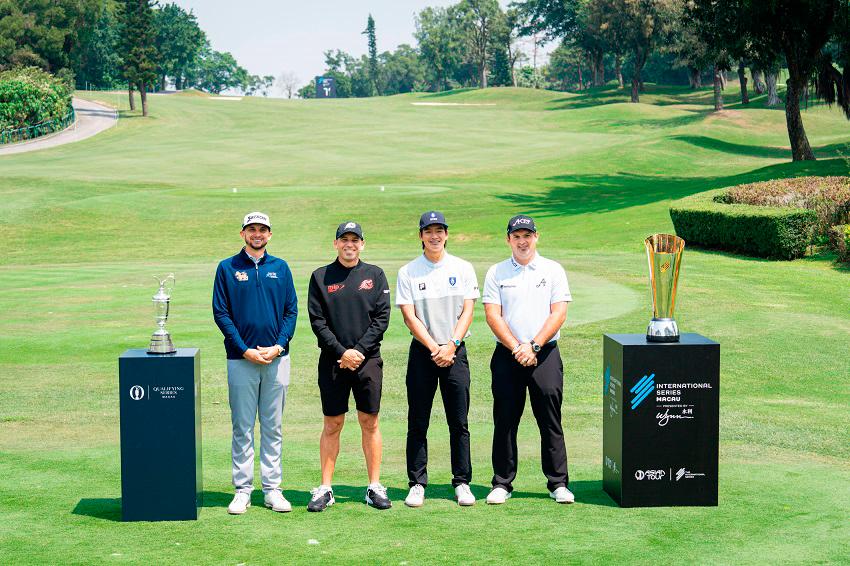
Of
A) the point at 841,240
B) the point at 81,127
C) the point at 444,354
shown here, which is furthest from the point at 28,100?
the point at 444,354

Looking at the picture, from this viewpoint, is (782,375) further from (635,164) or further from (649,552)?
(635,164)

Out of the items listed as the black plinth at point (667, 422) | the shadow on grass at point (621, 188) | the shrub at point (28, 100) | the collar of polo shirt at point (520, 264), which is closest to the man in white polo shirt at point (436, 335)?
the collar of polo shirt at point (520, 264)

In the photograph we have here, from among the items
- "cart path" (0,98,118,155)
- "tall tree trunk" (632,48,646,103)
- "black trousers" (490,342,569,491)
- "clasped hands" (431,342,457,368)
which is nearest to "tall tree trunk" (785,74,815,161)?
"black trousers" (490,342,569,491)

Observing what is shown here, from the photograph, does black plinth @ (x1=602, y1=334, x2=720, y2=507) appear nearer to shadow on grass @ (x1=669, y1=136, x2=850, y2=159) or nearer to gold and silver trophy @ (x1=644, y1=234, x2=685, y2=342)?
gold and silver trophy @ (x1=644, y1=234, x2=685, y2=342)

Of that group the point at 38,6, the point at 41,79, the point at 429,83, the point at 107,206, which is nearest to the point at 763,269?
the point at 107,206

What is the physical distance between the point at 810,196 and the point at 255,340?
2393cm

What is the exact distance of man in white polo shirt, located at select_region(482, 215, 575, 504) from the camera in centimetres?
786

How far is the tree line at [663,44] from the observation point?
1592 inches

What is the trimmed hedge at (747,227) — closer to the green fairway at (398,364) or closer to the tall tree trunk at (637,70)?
the green fairway at (398,364)

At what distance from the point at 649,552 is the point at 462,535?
1283 mm

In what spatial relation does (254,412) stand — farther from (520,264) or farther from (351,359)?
(520,264)

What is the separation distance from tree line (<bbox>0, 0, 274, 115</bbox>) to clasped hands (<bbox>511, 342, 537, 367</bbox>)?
8243 centimetres

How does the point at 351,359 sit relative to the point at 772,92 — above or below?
below

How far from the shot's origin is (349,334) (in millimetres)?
7695
